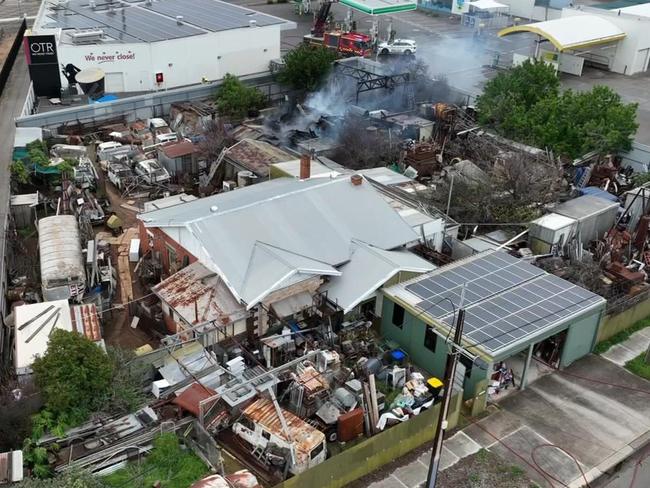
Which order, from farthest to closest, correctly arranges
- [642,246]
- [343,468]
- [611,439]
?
[642,246] < [611,439] < [343,468]

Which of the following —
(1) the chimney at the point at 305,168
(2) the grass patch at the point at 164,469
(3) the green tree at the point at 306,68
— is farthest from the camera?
(3) the green tree at the point at 306,68

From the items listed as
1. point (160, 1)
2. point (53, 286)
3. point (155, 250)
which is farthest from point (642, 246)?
point (160, 1)

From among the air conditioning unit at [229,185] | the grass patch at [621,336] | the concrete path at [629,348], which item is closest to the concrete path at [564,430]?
the concrete path at [629,348]

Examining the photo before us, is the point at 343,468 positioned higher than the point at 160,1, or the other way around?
the point at 160,1

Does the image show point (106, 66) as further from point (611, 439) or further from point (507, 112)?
point (611, 439)

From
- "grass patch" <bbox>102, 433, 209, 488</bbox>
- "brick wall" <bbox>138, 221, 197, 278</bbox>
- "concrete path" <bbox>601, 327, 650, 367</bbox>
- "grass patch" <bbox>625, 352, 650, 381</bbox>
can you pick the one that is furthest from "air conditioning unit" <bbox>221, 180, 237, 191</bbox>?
"grass patch" <bbox>625, 352, 650, 381</bbox>

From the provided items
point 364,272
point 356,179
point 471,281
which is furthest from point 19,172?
point 471,281

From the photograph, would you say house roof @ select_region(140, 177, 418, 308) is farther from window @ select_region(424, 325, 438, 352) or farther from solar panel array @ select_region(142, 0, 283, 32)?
solar panel array @ select_region(142, 0, 283, 32)

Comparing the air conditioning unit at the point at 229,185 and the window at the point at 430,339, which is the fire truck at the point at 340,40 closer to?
the air conditioning unit at the point at 229,185
